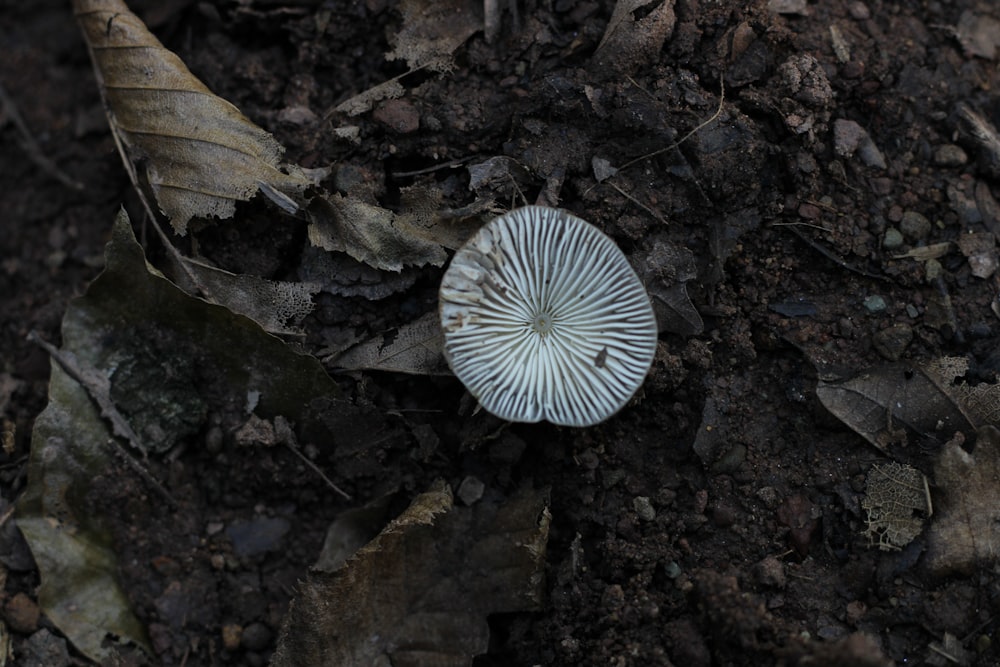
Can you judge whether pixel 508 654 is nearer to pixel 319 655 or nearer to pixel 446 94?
pixel 319 655

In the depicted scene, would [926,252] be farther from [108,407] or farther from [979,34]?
[108,407]

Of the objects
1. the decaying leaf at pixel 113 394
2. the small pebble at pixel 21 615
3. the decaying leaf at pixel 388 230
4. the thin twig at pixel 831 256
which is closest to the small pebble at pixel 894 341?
the thin twig at pixel 831 256

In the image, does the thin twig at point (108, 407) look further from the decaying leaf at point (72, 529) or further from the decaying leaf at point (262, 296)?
the decaying leaf at point (262, 296)

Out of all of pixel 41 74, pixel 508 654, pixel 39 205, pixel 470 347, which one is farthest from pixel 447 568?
pixel 41 74

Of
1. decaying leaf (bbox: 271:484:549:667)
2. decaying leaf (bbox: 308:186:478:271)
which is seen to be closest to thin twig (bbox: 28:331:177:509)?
decaying leaf (bbox: 271:484:549:667)

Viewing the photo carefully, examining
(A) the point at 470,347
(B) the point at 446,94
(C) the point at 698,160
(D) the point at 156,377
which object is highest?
(B) the point at 446,94

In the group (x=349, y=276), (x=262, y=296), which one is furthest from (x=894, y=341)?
(x=262, y=296)
